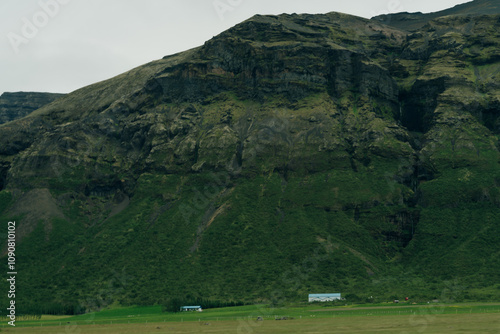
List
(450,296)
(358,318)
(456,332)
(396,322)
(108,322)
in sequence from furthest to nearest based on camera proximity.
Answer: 1. (450,296)
2. (108,322)
3. (358,318)
4. (396,322)
5. (456,332)

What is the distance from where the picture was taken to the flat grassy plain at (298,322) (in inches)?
4321

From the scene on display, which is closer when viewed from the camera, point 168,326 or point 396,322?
point 396,322

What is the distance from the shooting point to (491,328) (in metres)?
101

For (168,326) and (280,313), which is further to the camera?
(280,313)

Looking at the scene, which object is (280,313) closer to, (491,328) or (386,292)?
(386,292)

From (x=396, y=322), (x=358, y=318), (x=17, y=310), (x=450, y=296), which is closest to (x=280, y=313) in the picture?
(x=358, y=318)

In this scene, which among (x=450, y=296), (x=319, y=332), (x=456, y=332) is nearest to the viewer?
(x=456, y=332)

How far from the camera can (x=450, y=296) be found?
589 feet

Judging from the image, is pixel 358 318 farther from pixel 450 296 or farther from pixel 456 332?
pixel 450 296

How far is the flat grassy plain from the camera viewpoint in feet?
360

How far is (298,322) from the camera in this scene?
5059 inches

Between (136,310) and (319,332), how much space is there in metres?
94.7

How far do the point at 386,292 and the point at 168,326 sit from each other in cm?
8543

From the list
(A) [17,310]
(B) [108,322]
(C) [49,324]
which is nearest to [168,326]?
(B) [108,322]
